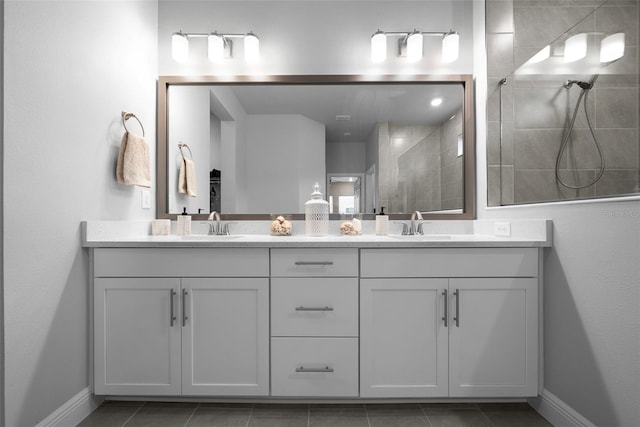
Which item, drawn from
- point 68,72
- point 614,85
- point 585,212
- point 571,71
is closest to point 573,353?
point 585,212

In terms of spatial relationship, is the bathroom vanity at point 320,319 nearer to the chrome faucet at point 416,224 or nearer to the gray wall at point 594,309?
the gray wall at point 594,309

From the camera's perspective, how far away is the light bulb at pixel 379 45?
202cm

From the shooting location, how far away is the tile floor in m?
1.44

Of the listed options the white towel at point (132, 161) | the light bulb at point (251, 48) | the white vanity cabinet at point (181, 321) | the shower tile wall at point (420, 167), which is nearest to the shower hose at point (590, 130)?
the shower tile wall at point (420, 167)

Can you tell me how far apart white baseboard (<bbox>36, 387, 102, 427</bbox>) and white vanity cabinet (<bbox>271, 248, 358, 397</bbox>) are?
837mm

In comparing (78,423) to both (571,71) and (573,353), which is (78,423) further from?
(571,71)

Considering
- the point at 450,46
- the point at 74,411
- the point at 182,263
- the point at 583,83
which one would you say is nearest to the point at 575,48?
the point at 583,83

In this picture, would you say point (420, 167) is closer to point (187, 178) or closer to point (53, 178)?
point (187, 178)

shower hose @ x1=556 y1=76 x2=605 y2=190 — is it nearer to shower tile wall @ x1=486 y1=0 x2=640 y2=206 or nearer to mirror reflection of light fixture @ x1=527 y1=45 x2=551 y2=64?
shower tile wall @ x1=486 y1=0 x2=640 y2=206

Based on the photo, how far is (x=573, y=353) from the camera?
1.33m

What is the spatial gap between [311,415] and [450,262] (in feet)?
3.07

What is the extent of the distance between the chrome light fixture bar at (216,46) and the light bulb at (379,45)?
72 centimetres

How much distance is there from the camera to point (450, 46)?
6.66 ft

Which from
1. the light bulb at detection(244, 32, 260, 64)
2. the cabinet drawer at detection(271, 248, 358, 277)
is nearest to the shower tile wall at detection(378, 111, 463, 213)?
the cabinet drawer at detection(271, 248, 358, 277)
